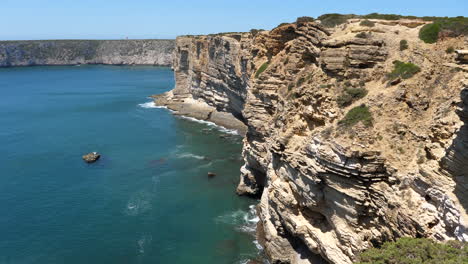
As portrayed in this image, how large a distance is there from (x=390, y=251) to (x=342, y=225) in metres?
7.40

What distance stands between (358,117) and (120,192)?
108ft

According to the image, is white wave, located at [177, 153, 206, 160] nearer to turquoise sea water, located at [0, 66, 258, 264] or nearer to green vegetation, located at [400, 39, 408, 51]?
turquoise sea water, located at [0, 66, 258, 264]

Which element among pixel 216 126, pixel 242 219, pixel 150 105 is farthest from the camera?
pixel 150 105

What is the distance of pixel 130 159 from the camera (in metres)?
58.7

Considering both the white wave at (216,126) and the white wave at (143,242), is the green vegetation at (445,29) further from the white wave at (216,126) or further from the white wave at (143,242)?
the white wave at (216,126)

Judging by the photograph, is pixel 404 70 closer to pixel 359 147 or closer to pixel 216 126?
pixel 359 147

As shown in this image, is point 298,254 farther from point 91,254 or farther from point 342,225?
point 91,254

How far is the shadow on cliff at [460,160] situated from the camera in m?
17.6

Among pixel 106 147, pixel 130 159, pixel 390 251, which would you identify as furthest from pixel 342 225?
pixel 106 147

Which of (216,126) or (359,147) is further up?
(359,147)

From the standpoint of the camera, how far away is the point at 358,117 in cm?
2588

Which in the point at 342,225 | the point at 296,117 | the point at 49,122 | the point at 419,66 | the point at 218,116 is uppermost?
the point at 419,66

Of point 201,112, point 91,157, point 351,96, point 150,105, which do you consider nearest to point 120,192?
point 91,157

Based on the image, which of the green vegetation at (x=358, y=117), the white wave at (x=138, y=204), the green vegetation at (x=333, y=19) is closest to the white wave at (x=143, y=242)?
the white wave at (x=138, y=204)
